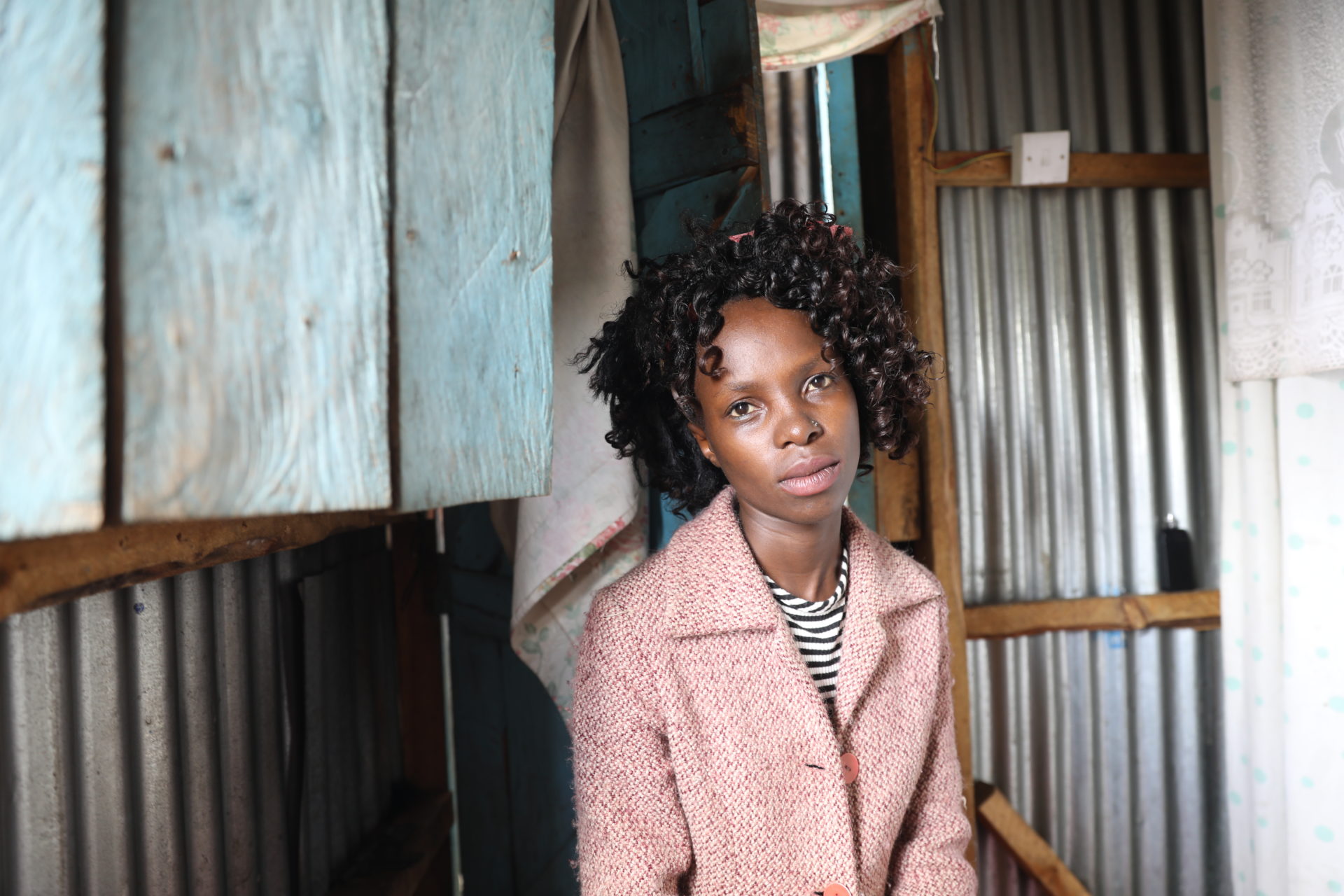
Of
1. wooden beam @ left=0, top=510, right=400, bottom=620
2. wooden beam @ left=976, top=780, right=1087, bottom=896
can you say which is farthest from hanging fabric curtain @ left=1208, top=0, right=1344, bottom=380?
wooden beam @ left=0, top=510, right=400, bottom=620

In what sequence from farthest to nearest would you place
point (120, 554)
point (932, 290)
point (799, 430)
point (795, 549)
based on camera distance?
point (932, 290), point (795, 549), point (799, 430), point (120, 554)

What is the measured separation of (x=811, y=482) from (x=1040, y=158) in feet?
5.71

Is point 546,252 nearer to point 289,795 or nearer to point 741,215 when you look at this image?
point 741,215

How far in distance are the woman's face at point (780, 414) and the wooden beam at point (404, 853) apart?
1179 mm

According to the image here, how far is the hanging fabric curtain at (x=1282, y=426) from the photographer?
1815 millimetres

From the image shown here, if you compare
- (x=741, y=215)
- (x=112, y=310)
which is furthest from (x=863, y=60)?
(x=112, y=310)

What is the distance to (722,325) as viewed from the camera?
132cm

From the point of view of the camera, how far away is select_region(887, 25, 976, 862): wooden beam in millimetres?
2268

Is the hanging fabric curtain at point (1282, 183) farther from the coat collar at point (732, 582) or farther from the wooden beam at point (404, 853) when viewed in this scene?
the wooden beam at point (404, 853)

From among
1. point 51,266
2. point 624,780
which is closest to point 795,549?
point 624,780

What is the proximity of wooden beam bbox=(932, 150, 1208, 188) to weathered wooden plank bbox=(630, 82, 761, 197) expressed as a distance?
A: 1109mm

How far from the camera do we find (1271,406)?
2064mm

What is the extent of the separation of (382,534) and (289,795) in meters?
0.75

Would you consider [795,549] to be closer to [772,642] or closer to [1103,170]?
[772,642]
